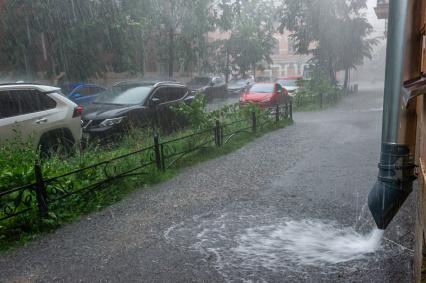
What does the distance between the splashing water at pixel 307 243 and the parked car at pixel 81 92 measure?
1157 centimetres

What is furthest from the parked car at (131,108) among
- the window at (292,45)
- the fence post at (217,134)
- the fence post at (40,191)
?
the window at (292,45)

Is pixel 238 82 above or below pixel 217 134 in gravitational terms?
below

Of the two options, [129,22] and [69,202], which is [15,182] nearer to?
[69,202]

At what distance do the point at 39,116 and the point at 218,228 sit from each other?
4.17 meters

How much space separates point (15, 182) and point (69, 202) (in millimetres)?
730

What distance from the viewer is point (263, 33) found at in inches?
1526

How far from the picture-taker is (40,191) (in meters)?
5.20

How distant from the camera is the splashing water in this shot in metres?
4.46

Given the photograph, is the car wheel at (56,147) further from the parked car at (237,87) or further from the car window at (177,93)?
the parked car at (237,87)

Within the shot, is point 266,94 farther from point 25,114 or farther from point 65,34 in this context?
point 25,114

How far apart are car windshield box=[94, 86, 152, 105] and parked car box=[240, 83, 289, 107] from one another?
28.5 feet

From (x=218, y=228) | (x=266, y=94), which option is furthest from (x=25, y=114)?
(x=266, y=94)

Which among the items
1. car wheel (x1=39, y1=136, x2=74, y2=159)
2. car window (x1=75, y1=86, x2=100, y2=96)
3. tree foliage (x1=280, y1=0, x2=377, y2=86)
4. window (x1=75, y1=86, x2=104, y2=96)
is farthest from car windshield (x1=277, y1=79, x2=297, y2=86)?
car wheel (x1=39, y1=136, x2=74, y2=159)

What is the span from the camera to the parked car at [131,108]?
9.53m
